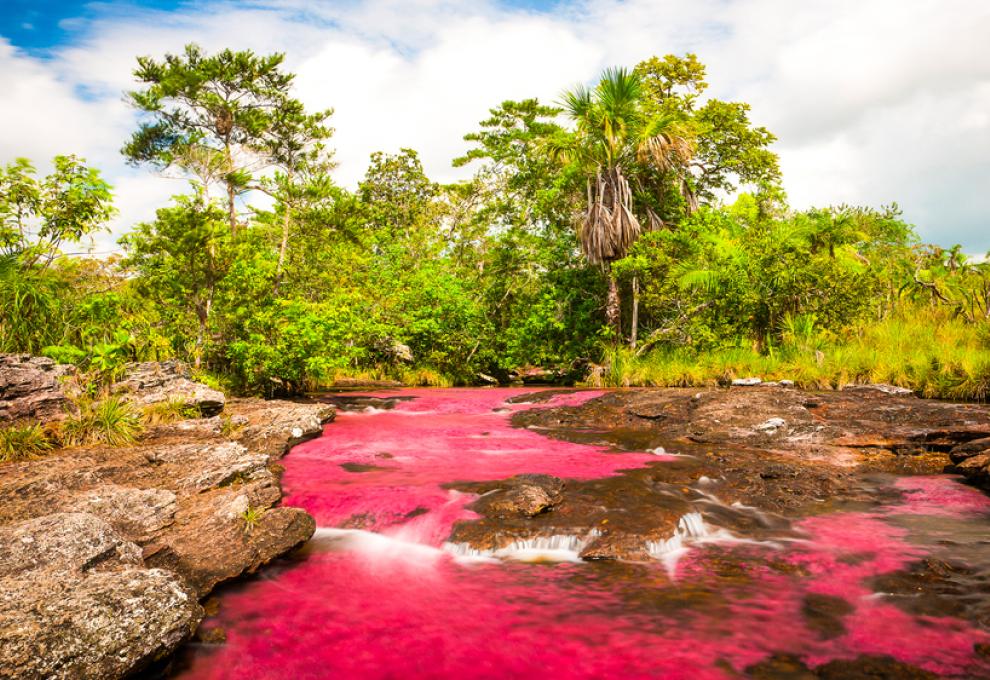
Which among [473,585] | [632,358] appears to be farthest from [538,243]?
[473,585]

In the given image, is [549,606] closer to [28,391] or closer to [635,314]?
[28,391]

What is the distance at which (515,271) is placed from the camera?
77.6ft

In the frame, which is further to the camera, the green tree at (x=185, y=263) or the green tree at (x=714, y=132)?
Answer: the green tree at (x=714, y=132)

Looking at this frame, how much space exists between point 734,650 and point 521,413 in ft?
30.2

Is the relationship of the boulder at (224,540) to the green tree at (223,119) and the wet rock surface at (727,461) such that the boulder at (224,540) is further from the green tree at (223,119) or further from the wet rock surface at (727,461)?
the green tree at (223,119)

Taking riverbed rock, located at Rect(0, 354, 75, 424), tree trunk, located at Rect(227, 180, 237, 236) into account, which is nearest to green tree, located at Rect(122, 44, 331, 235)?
tree trunk, located at Rect(227, 180, 237, 236)

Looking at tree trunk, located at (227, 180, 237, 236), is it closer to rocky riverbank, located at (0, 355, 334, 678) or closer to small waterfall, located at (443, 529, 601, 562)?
rocky riverbank, located at (0, 355, 334, 678)

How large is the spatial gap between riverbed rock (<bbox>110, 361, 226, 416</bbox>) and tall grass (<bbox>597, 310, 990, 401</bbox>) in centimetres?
1232

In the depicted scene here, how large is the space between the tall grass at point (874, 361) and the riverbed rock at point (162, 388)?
1232cm

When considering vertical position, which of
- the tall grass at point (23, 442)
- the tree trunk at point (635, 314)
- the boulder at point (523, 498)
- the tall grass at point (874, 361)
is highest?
the tree trunk at point (635, 314)

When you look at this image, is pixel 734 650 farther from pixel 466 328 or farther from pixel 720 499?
pixel 466 328

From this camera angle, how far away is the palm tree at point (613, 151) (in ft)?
65.1

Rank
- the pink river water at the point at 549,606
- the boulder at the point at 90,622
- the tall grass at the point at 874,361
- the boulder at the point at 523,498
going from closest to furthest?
1. the boulder at the point at 90,622
2. the pink river water at the point at 549,606
3. the boulder at the point at 523,498
4. the tall grass at the point at 874,361

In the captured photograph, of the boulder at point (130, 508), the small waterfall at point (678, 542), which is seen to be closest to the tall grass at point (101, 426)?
the boulder at point (130, 508)
